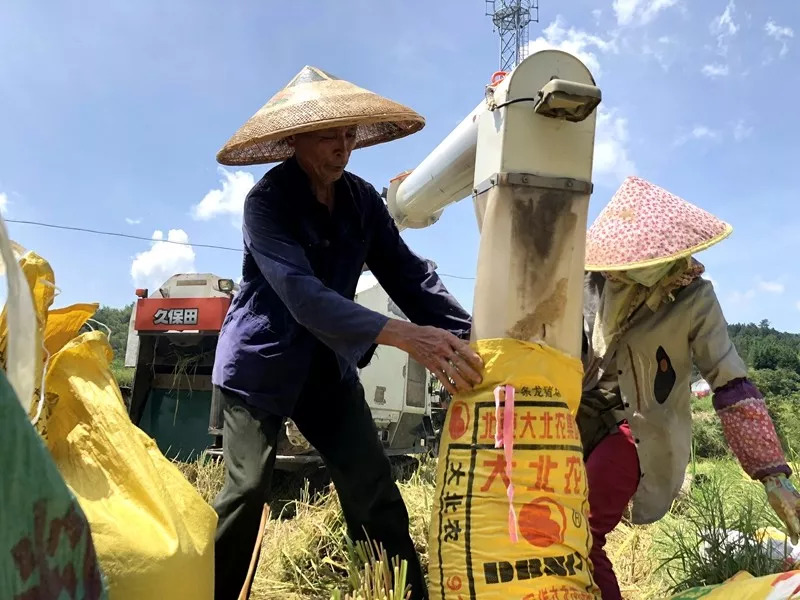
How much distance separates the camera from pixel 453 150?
2334mm

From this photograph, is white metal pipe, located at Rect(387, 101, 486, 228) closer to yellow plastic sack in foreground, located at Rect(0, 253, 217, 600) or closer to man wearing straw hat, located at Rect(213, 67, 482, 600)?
man wearing straw hat, located at Rect(213, 67, 482, 600)

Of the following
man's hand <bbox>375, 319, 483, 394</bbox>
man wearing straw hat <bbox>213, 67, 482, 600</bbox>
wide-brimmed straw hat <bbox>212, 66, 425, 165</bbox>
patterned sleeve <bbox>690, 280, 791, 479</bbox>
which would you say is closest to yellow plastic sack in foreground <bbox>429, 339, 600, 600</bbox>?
man's hand <bbox>375, 319, 483, 394</bbox>

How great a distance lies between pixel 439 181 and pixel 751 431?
1348 mm

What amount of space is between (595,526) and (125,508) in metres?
1.62

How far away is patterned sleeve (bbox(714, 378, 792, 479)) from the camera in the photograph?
223cm

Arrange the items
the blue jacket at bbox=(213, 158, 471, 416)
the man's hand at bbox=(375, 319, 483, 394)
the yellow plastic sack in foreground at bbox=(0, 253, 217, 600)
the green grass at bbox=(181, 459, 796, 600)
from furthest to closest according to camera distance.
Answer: the green grass at bbox=(181, 459, 796, 600) → the blue jacket at bbox=(213, 158, 471, 416) → the man's hand at bbox=(375, 319, 483, 394) → the yellow plastic sack in foreground at bbox=(0, 253, 217, 600)

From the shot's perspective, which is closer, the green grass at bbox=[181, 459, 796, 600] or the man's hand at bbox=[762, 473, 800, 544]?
the man's hand at bbox=[762, 473, 800, 544]

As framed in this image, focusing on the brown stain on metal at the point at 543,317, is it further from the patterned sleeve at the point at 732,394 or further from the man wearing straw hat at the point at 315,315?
the patterned sleeve at the point at 732,394

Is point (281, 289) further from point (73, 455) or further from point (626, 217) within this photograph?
point (626, 217)

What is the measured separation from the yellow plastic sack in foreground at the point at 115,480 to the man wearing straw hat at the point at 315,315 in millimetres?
489

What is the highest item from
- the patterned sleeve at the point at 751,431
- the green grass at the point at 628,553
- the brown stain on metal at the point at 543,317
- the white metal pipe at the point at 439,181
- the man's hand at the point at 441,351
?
the white metal pipe at the point at 439,181

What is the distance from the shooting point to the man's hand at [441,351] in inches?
72.4

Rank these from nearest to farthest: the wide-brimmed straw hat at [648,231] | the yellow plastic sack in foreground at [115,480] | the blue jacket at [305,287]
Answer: the yellow plastic sack in foreground at [115,480] → the blue jacket at [305,287] → the wide-brimmed straw hat at [648,231]

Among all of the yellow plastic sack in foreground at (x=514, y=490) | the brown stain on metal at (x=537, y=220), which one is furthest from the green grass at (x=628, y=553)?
the brown stain on metal at (x=537, y=220)
